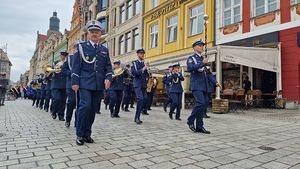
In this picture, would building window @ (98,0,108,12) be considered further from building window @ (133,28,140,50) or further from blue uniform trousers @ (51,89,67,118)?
blue uniform trousers @ (51,89,67,118)

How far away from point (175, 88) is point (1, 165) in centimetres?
595

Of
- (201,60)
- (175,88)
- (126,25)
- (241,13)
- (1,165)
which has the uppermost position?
(126,25)

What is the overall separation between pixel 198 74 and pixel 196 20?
47.1 ft

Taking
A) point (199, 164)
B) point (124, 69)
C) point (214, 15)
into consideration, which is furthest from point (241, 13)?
point (199, 164)

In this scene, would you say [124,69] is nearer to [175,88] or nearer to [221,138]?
[175,88]

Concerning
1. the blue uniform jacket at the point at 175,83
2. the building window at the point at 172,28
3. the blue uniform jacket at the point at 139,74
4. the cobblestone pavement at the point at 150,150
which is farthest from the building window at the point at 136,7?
the cobblestone pavement at the point at 150,150

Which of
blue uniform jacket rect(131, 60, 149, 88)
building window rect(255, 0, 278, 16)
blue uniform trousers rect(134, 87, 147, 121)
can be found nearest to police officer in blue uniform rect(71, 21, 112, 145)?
blue uniform trousers rect(134, 87, 147, 121)

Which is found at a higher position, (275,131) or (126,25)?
(126,25)

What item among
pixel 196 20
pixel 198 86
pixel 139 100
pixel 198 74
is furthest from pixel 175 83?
pixel 196 20

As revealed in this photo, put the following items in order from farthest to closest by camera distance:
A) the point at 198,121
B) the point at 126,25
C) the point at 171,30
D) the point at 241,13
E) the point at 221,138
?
the point at 126,25 < the point at 171,30 < the point at 241,13 < the point at 198,121 < the point at 221,138

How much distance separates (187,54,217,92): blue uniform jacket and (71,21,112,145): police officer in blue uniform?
1863 mm

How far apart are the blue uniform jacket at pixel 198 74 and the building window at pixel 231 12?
1115cm

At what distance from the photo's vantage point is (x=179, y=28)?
2105 centimetres

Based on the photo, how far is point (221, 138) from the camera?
17.2ft
